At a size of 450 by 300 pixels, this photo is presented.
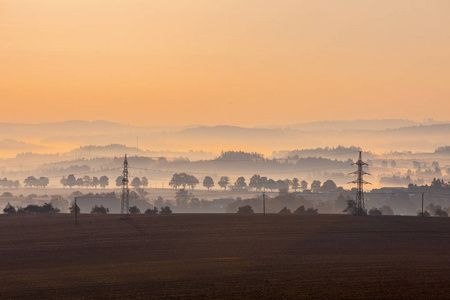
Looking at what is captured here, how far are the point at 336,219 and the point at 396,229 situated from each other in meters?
16.9

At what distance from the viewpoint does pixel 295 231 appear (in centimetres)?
11356

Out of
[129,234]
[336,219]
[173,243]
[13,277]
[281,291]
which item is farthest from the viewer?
[336,219]

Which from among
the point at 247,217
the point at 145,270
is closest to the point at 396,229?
the point at 247,217

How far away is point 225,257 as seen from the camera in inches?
3376

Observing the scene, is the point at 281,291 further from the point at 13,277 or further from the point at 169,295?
the point at 13,277

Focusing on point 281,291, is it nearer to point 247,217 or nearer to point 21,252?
point 21,252

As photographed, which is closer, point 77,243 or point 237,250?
point 237,250

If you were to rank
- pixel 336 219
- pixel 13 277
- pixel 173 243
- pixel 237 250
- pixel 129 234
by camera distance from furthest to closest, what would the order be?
pixel 336 219, pixel 129 234, pixel 173 243, pixel 237 250, pixel 13 277

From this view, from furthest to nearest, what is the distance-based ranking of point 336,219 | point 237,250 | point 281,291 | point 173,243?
1. point 336,219
2. point 173,243
3. point 237,250
4. point 281,291

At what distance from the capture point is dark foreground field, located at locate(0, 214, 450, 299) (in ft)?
194

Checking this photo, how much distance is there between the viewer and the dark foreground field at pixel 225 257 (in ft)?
194

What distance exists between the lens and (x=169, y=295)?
5706 centimetres

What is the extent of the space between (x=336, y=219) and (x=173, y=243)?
39.5 m

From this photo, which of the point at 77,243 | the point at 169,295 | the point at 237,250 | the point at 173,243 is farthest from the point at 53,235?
the point at 169,295
